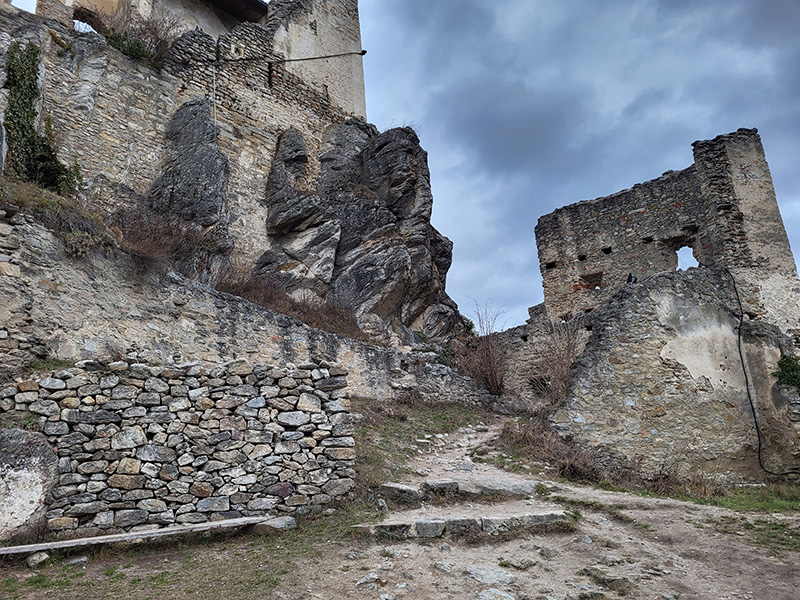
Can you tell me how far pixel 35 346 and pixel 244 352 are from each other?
383 cm

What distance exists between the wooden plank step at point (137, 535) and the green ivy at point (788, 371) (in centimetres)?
1033

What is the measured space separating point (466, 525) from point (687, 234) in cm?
1303

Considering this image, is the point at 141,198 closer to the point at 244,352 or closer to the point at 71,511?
the point at 244,352

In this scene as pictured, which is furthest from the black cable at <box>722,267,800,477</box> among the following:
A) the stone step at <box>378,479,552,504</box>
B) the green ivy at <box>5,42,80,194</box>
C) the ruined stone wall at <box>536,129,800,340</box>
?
the green ivy at <box>5,42,80,194</box>

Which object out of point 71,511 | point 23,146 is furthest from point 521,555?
point 23,146

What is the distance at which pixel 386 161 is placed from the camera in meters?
19.9

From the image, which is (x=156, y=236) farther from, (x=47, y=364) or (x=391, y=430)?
(x=391, y=430)

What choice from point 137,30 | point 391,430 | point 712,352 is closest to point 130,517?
point 391,430

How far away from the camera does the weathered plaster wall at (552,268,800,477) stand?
387 inches

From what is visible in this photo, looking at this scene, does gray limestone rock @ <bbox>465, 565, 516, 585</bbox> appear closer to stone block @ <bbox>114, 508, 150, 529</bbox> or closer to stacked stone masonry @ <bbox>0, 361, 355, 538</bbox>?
stacked stone masonry @ <bbox>0, 361, 355, 538</bbox>

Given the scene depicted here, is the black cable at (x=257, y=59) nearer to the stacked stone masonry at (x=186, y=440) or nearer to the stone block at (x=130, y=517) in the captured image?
the stacked stone masonry at (x=186, y=440)

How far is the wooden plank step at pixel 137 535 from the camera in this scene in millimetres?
4682

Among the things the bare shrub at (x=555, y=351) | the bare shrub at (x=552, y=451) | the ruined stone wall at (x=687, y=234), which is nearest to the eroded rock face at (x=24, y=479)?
the bare shrub at (x=552, y=451)

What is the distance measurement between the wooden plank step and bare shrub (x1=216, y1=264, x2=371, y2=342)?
7.76 metres
